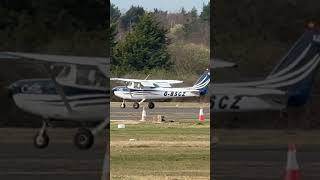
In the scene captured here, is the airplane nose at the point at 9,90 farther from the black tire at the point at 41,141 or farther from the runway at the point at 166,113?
the runway at the point at 166,113

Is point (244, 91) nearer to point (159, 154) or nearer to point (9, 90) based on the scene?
point (9, 90)

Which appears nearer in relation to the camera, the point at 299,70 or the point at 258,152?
the point at 299,70

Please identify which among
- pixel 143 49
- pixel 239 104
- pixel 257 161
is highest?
pixel 143 49

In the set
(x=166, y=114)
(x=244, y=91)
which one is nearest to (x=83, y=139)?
(x=244, y=91)

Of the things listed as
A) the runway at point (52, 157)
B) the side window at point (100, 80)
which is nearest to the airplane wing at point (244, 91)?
the side window at point (100, 80)

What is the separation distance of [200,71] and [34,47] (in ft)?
167

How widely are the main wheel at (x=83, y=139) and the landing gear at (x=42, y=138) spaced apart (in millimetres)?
279

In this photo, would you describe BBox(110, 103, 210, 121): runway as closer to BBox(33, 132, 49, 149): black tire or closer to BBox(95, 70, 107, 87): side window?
BBox(33, 132, 49, 149): black tire

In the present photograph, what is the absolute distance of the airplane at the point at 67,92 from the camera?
715 centimetres

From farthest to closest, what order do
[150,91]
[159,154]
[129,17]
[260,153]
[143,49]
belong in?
[129,17] < [143,49] < [150,91] < [159,154] < [260,153]

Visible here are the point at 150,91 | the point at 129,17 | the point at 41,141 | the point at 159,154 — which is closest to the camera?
the point at 41,141

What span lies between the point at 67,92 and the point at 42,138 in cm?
47

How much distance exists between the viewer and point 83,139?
23.8ft

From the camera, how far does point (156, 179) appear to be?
37.3 ft
